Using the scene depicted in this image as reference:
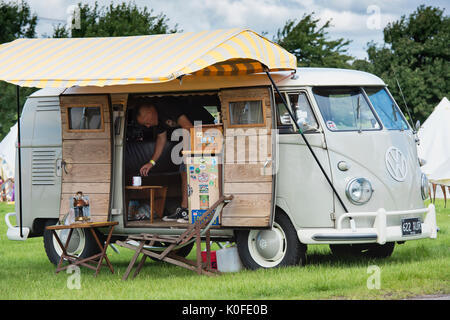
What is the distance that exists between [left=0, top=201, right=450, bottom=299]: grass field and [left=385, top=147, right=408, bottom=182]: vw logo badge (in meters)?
1.06

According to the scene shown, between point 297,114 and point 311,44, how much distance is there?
99.3 feet

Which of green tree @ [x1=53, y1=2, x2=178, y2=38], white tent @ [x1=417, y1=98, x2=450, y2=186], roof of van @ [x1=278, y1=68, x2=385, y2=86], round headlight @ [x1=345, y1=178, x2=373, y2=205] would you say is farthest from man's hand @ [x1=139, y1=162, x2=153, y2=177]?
green tree @ [x1=53, y1=2, x2=178, y2=38]

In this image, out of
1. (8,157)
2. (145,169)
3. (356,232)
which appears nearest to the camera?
(356,232)

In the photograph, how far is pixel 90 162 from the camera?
10539 millimetres

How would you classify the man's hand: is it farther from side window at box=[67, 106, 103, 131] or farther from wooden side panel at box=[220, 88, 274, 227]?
wooden side panel at box=[220, 88, 274, 227]

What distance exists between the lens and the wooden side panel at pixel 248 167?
9.64 metres

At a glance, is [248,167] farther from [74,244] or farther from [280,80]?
[74,244]

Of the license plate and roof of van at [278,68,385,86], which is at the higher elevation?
roof of van at [278,68,385,86]

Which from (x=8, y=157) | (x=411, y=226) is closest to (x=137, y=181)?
(x=411, y=226)

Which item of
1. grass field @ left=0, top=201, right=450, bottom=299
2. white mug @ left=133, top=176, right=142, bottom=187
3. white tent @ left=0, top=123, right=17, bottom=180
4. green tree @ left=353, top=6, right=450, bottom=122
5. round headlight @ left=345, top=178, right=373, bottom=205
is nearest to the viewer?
grass field @ left=0, top=201, right=450, bottom=299

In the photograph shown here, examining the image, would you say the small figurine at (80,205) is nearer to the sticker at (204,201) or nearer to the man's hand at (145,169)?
the man's hand at (145,169)

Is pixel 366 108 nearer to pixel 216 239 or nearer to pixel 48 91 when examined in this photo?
pixel 216 239

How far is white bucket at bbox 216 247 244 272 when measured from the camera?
1002 centimetres

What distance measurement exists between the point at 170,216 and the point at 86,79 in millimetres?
2643
